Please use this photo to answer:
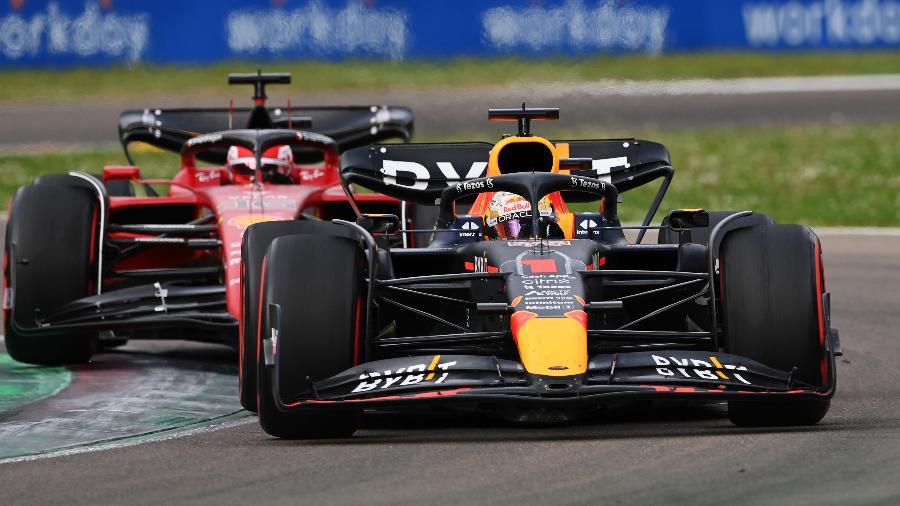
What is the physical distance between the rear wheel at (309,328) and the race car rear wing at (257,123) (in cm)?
699

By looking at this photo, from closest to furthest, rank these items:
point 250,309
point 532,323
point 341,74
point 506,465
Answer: point 506,465 → point 532,323 → point 250,309 → point 341,74

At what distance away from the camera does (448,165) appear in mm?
12242

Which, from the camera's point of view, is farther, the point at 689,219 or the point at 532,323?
the point at 689,219

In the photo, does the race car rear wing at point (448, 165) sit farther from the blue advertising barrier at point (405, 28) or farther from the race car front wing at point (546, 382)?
the blue advertising barrier at point (405, 28)

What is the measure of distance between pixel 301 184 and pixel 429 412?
18.4ft

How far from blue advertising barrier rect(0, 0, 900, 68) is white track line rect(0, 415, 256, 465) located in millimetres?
19924

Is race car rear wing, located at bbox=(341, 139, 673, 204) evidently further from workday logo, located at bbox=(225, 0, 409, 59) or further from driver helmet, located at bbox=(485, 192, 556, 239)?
workday logo, located at bbox=(225, 0, 409, 59)

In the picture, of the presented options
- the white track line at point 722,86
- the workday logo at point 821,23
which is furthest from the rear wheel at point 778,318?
the workday logo at point 821,23

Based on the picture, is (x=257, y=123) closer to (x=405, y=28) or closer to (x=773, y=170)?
(x=773, y=170)

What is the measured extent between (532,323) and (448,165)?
3.80 m

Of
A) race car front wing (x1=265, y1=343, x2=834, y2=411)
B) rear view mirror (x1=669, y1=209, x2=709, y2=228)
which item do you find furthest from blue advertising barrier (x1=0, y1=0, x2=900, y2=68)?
race car front wing (x1=265, y1=343, x2=834, y2=411)

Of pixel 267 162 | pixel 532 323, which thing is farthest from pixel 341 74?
pixel 532 323

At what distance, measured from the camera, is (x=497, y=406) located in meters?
8.48

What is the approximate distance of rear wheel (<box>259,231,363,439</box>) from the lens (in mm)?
8555
